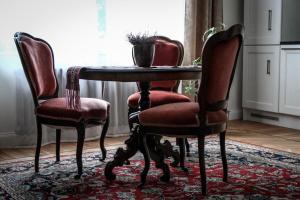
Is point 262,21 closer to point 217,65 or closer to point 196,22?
point 196,22

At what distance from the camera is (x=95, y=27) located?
4004mm

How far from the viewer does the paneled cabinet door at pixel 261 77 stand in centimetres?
466

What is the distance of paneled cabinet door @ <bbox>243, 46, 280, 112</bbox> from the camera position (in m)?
4.66

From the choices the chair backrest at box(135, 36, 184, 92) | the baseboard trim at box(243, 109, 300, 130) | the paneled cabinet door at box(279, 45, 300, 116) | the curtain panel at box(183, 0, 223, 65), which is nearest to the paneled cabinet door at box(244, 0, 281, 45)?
the paneled cabinet door at box(279, 45, 300, 116)

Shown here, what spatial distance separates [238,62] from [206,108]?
291 cm

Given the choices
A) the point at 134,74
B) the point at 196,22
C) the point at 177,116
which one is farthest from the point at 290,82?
the point at 134,74

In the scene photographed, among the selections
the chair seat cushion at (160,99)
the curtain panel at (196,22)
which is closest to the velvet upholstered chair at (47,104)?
the chair seat cushion at (160,99)

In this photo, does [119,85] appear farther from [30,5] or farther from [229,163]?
[229,163]

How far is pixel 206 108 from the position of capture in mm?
2398

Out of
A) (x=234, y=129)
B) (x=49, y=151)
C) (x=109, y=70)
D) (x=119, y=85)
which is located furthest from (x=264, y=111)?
(x=109, y=70)

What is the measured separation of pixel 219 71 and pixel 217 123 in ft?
0.95

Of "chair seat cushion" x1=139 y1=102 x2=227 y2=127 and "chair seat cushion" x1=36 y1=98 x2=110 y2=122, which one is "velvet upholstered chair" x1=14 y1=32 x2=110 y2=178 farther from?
"chair seat cushion" x1=139 y1=102 x2=227 y2=127

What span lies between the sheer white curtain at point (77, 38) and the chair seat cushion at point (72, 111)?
2.77 ft

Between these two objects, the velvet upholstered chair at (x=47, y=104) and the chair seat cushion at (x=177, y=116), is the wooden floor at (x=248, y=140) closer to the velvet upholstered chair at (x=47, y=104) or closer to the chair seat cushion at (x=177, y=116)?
the velvet upholstered chair at (x=47, y=104)
